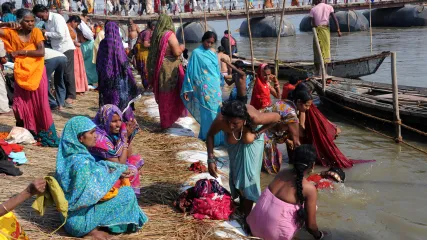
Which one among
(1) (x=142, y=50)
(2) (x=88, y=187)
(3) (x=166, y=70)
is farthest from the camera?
(1) (x=142, y=50)

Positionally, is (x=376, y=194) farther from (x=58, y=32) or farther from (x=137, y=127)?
(x=58, y=32)

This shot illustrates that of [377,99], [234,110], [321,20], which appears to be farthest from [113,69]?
[321,20]

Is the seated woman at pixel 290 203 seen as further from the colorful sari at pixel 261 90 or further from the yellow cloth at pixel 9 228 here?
the colorful sari at pixel 261 90

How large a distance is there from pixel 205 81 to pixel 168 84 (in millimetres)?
644

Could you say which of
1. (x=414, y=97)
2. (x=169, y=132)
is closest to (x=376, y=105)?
(x=414, y=97)

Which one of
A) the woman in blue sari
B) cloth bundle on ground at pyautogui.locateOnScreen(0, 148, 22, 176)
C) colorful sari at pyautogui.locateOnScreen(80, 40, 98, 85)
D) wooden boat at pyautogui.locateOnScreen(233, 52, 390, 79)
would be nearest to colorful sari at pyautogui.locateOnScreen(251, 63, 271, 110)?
the woman in blue sari

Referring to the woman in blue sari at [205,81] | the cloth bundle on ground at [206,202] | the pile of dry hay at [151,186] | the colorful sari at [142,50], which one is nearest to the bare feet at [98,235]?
the pile of dry hay at [151,186]

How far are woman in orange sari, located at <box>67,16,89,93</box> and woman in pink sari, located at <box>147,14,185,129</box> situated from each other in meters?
2.40

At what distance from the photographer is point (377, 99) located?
8.20m

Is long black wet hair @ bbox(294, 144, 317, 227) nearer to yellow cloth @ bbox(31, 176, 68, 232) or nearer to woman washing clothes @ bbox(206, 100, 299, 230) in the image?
woman washing clothes @ bbox(206, 100, 299, 230)

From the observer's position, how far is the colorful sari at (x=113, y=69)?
6.21m

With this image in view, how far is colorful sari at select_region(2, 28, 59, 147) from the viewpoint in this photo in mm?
5207

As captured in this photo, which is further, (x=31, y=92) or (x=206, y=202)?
(x=31, y=92)

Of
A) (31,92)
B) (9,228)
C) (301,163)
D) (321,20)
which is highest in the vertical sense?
(321,20)
